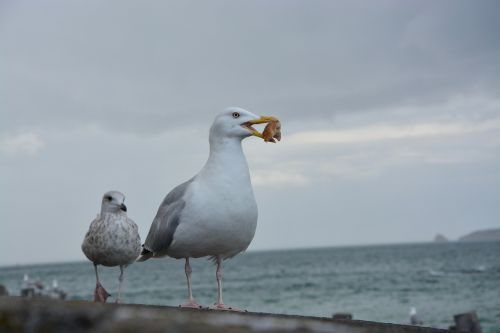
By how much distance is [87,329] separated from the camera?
1990mm

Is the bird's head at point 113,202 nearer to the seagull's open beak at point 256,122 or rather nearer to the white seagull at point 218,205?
the white seagull at point 218,205

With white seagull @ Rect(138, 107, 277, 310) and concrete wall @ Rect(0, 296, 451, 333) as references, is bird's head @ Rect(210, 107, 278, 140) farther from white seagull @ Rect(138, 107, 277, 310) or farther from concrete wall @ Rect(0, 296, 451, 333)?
concrete wall @ Rect(0, 296, 451, 333)

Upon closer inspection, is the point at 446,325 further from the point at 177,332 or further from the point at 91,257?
the point at 177,332

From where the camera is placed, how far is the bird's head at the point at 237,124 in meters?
4.79

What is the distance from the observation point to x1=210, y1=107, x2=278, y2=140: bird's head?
189 inches

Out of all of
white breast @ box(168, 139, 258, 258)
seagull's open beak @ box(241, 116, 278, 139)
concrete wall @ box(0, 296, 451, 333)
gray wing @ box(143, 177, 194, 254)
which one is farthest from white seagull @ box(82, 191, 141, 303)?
concrete wall @ box(0, 296, 451, 333)

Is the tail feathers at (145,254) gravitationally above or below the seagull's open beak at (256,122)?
below

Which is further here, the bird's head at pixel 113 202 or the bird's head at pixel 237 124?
the bird's head at pixel 113 202

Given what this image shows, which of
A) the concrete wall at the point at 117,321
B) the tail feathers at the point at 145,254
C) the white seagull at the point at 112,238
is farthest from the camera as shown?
the tail feathers at the point at 145,254

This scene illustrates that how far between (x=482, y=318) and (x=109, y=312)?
79.4ft

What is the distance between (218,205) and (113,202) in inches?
52.6

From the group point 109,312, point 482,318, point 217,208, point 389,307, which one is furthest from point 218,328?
point 389,307

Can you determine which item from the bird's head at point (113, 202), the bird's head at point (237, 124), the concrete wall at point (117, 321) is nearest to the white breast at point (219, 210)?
the bird's head at point (237, 124)

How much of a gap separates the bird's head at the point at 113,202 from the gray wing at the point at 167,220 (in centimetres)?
48
